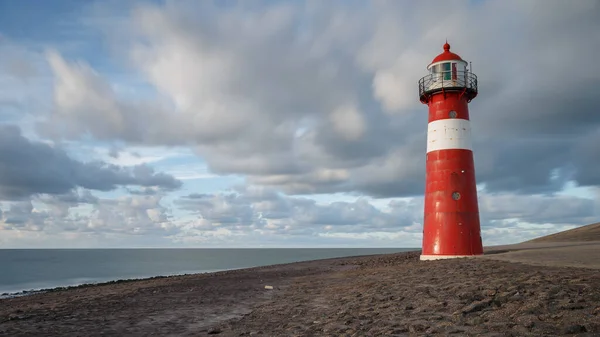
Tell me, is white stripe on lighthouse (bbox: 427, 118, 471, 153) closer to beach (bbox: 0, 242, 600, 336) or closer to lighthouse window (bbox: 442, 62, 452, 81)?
lighthouse window (bbox: 442, 62, 452, 81)

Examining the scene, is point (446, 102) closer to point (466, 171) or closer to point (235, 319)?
point (466, 171)

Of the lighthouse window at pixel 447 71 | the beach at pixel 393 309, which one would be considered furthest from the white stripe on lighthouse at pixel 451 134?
the beach at pixel 393 309

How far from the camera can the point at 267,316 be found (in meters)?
12.9

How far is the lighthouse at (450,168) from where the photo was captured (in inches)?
874

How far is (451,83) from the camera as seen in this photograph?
74.1 feet

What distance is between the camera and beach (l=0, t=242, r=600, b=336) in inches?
344

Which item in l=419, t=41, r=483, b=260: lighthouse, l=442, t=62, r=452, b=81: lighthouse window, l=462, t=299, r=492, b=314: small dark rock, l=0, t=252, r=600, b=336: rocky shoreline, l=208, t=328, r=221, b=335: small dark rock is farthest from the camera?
l=442, t=62, r=452, b=81: lighthouse window

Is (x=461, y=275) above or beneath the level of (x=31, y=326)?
above

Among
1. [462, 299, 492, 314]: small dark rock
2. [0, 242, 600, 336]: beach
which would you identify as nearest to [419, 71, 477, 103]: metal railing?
[0, 242, 600, 336]: beach

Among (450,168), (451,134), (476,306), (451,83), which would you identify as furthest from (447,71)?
(476,306)

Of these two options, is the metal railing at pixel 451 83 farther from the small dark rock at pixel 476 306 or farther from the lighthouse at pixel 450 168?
the small dark rock at pixel 476 306

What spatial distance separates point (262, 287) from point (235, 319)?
8.78 metres

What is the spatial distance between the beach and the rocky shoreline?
23 millimetres

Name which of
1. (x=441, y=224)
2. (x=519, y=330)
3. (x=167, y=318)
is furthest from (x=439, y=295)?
(x=441, y=224)
